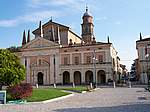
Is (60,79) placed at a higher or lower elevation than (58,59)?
lower

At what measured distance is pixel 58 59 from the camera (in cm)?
7069

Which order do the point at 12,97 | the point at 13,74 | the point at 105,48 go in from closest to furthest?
1. the point at 12,97
2. the point at 13,74
3. the point at 105,48

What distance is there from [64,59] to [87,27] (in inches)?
626

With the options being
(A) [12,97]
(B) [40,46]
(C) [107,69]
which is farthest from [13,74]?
(B) [40,46]

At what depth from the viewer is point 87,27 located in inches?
3214

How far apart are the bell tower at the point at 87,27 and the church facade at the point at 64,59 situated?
547 centimetres

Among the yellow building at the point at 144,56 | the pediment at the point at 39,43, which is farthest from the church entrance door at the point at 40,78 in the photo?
the yellow building at the point at 144,56

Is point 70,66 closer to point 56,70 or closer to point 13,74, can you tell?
point 56,70

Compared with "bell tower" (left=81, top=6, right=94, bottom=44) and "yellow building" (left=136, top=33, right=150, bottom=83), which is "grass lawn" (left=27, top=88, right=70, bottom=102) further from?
"bell tower" (left=81, top=6, right=94, bottom=44)

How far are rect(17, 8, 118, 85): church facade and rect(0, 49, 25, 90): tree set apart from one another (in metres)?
33.4

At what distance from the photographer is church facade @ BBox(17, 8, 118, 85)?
6631 centimetres

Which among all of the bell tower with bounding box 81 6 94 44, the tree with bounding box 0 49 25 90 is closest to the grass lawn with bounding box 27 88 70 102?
the tree with bounding box 0 49 25 90

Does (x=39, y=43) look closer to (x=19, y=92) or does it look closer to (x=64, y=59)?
(x=64, y=59)

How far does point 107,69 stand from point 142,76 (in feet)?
27.1
